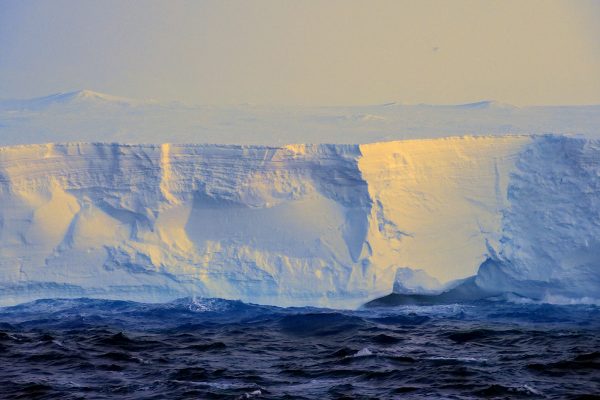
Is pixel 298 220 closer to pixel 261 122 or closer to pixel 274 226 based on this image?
pixel 274 226

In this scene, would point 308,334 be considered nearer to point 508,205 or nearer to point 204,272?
point 204,272

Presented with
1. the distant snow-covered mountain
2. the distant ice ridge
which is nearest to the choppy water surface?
the distant ice ridge

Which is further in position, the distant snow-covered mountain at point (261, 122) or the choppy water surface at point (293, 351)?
the distant snow-covered mountain at point (261, 122)

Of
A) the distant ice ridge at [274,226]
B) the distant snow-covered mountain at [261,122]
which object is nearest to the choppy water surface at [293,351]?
the distant ice ridge at [274,226]

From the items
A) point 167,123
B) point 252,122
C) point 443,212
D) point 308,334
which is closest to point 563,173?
point 443,212

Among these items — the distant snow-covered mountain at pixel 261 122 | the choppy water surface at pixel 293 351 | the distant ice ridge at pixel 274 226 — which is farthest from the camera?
the distant snow-covered mountain at pixel 261 122

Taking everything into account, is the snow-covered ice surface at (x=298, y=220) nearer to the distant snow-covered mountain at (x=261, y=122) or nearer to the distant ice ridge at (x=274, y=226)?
the distant ice ridge at (x=274, y=226)
